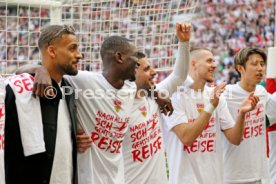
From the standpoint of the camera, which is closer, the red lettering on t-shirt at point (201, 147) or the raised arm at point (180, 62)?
the raised arm at point (180, 62)

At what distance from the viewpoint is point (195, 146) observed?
4234 millimetres

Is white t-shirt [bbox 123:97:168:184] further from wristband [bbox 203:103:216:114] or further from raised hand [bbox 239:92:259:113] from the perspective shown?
raised hand [bbox 239:92:259:113]

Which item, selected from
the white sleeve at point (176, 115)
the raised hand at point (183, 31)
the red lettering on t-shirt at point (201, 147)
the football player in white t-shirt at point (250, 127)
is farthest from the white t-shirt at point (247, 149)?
the raised hand at point (183, 31)

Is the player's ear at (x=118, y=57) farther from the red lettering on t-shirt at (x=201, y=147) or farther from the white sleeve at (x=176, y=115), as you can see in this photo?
the red lettering on t-shirt at (x=201, y=147)

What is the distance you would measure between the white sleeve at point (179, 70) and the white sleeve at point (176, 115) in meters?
0.20

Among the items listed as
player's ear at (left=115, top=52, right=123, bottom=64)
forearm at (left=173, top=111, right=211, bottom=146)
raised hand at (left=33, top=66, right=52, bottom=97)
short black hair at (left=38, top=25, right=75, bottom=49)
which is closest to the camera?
raised hand at (left=33, top=66, right=52, bottom=97)

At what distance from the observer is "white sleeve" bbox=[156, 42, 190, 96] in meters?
3.83

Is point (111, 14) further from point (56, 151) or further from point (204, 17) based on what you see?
point (204, 17)

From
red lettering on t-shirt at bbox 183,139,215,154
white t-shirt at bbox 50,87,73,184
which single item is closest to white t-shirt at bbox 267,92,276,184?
red lettering on t-shirt at bbox 183,139,215,154

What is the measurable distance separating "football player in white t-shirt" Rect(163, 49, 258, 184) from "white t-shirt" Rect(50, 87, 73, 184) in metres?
1.20

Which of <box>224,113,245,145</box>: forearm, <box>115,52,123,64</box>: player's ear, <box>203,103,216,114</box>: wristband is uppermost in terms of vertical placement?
<box>115,52,123,64</box>: player's ear

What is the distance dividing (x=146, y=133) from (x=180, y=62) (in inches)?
18.7

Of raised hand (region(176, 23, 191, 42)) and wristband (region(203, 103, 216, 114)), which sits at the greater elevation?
raised hand (region(176, 23, 191, 42))

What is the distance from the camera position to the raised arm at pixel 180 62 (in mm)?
3785
